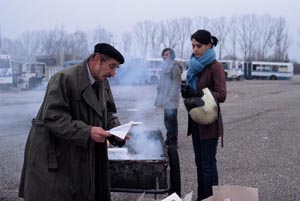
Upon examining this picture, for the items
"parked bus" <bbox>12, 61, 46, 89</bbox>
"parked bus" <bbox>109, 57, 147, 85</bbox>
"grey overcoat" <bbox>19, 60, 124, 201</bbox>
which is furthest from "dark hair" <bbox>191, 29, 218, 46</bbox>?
"parked bus" <bbox>12, 61, 46, 89</bbox>

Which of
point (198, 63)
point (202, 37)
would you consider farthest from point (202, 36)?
point (198, 63)

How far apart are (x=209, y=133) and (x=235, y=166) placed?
7.75 ft

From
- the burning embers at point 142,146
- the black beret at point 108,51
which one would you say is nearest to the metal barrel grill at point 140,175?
the burning embers at point 142,146

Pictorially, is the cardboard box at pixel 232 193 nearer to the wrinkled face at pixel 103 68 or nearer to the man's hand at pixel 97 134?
the man's hand at pixel 97 134

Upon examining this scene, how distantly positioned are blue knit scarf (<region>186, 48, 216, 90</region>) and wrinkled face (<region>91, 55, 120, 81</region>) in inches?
50.7

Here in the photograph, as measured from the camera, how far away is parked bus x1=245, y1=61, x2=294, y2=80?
4525 cm

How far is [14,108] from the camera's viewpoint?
12930mm

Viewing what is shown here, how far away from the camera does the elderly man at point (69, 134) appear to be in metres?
2.41

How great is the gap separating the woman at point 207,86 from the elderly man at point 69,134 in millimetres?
1285

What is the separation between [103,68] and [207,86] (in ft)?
4.71

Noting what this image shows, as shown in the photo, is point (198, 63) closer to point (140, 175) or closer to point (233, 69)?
point (140, 175)

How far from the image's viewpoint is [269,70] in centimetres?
4566

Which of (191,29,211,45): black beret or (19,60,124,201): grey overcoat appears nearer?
(19,60,124,201): grey overcoat

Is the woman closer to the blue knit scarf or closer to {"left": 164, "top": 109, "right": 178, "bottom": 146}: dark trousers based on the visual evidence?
the blue knit scarf
